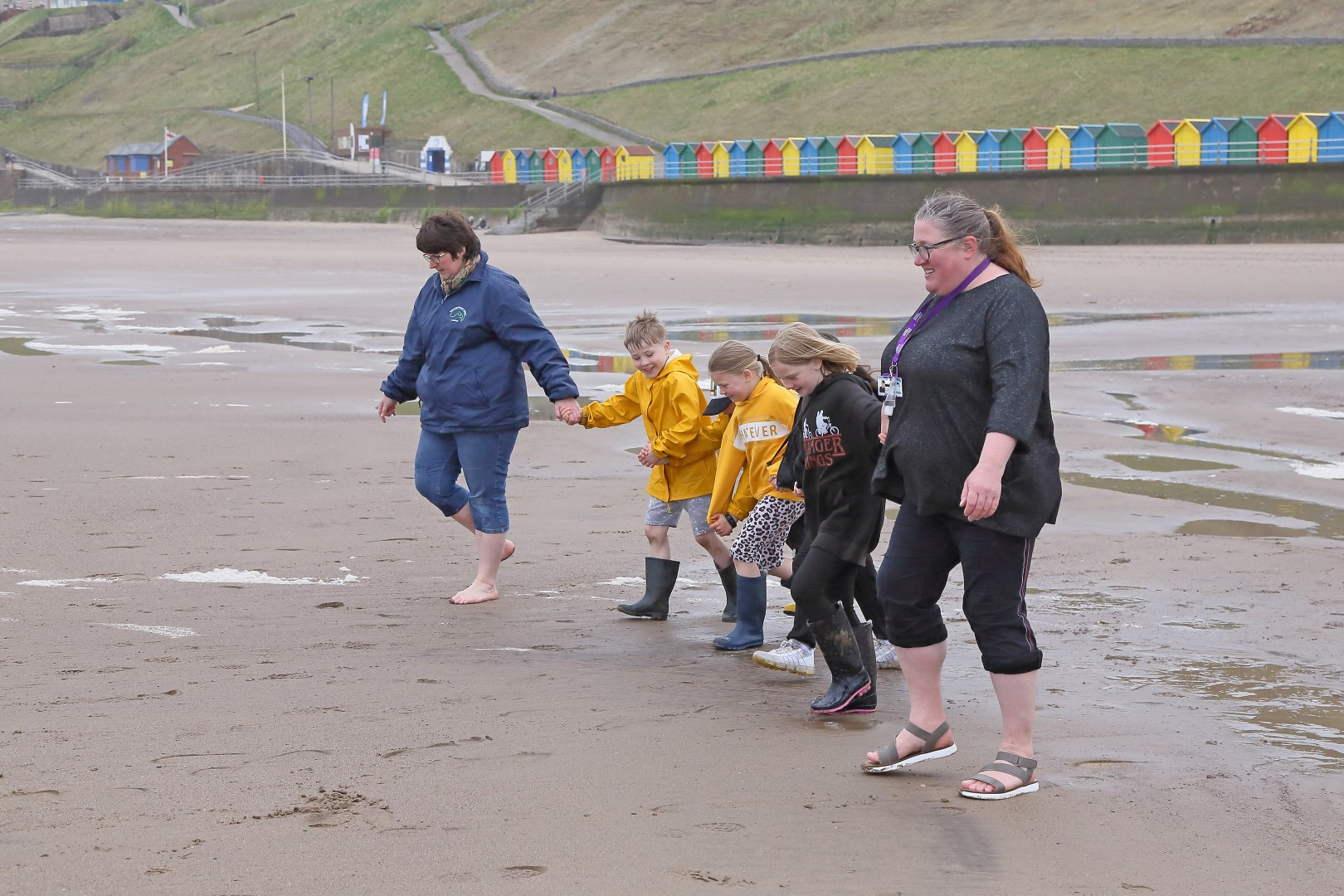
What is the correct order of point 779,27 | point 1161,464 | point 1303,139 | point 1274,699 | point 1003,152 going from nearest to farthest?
point 1274,699, point 1161,464, point 1303,139, point 1003,152, point 779,27

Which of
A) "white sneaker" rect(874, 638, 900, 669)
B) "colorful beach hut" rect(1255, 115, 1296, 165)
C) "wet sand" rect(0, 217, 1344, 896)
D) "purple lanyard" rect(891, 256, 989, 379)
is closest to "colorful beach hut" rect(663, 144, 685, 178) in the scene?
"colorful beach hut" rect(1255, 115, 1296, 165)

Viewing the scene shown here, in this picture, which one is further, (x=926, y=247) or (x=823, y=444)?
(x=823, y=444)

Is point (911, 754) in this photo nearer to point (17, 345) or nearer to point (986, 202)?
point (17, 345)

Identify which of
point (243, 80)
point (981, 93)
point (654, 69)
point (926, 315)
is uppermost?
point (243, 80)

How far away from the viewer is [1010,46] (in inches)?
3125

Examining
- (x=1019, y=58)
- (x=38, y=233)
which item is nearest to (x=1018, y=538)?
(x=38, y=233)

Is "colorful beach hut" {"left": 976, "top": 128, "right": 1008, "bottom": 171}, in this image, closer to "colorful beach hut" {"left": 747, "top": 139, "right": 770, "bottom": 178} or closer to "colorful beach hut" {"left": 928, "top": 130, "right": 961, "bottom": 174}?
"colorful beach hut" {"left": 928, "top": 130, "right": 961, "bottom": 174}

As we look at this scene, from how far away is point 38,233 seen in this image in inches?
2136

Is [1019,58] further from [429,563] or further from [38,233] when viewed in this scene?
[429,563]

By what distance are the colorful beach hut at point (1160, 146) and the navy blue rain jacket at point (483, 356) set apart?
41.6m

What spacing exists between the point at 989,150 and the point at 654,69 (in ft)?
162

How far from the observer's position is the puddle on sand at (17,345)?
17041mm

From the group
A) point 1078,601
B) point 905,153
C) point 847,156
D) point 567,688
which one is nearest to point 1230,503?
point 1078,601

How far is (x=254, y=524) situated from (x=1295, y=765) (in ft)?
18.6
